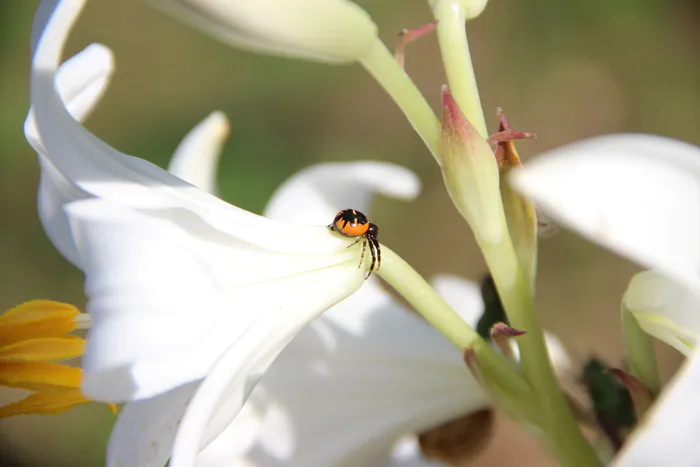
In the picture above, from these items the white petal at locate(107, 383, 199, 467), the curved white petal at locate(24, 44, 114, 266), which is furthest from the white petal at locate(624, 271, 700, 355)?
the curved white petal at locate(24, 44, 114, 266)

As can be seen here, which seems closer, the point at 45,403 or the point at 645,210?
the point at 645,210

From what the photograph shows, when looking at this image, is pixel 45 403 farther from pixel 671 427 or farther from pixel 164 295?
pixel 671 427

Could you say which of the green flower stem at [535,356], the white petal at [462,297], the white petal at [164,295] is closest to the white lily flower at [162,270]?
the white petal at [164,295]

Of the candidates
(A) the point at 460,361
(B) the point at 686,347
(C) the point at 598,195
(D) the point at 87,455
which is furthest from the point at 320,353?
(D) the point at 87,455

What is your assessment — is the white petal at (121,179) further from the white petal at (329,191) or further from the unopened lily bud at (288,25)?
the white petal at (329,191)

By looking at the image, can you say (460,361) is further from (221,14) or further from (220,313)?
(221,14)

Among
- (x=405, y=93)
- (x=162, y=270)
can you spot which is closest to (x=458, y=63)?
(x=405, y=93)

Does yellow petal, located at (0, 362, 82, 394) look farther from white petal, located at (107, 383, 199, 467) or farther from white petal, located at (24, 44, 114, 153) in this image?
white petal, located at (24, 44, 114, 153)
